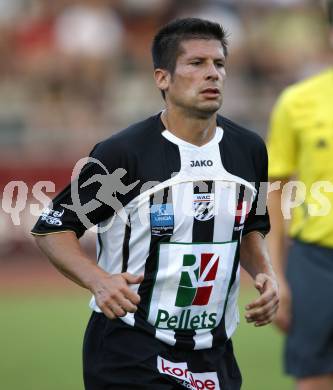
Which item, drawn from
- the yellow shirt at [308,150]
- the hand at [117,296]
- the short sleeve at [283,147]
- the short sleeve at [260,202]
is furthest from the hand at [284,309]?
the hand at [117,296]

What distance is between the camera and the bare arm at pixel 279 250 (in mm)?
5945

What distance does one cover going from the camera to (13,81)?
15.6 m

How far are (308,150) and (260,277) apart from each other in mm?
1498

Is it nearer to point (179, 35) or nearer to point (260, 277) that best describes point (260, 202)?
point (260, 277)

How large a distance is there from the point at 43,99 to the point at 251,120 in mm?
2991

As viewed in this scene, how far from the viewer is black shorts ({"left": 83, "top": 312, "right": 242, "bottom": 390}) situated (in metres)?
4.55

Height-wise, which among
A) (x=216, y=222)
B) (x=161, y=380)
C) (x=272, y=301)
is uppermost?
(x=216, y=222)

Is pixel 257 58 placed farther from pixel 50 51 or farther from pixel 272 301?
pixel 272 301

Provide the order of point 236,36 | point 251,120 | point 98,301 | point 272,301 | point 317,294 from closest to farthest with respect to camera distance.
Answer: point 98,301, point 272,301, point 317,294, point 251,120, point 236,36

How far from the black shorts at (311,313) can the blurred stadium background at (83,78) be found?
19.8ft

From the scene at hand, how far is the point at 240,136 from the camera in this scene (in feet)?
15.9

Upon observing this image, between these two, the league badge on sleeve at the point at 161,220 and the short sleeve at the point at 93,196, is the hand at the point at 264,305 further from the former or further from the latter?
the short sleeve at the point at 93,196

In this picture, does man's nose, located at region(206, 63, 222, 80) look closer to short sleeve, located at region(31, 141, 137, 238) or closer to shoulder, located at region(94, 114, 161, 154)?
shoulder, located at region(94, 114, 161, 154)

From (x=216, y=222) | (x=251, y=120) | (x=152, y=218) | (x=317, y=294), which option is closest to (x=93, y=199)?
(x=152, y=218)
